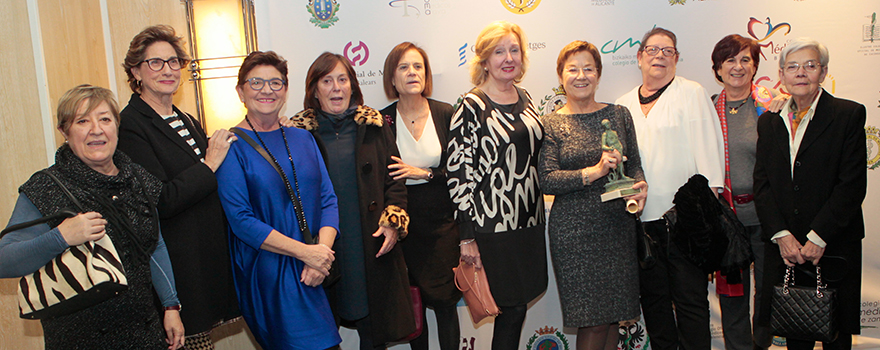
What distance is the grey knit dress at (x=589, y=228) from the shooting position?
2.73 m

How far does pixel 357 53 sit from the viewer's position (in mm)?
3516

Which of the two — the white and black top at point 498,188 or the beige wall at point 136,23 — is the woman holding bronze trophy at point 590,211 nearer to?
the white and black top at point 498,188

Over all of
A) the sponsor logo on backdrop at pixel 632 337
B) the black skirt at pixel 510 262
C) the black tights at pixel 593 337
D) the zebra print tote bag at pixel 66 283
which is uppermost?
the zebra print tote bag at pixel 66 283

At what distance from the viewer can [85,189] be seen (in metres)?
1.82

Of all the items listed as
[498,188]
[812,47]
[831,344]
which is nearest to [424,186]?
[498,188]

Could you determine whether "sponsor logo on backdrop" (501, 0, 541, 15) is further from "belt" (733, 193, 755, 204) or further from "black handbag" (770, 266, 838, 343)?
"black handbag" (770, 266, 838, 343)

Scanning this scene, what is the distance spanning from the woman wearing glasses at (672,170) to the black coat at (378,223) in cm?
139

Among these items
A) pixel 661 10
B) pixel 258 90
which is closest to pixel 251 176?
pixel 258 90

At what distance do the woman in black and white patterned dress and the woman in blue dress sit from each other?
734mm

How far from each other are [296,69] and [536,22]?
66.5 inches

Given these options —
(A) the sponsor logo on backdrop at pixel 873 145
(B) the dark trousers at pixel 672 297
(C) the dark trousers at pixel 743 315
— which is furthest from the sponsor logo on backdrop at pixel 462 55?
(A) the sponsor logo on backdrop at pixel 873 145

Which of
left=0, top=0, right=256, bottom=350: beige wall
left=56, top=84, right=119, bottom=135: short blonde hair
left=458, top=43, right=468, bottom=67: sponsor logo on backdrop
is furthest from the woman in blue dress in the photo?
left=458, top=43, right=468, bottom=67: sponsor logo on backdrop

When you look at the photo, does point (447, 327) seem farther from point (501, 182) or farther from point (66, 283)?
point (66, 283)

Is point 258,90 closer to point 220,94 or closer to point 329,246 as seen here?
point 329,246
